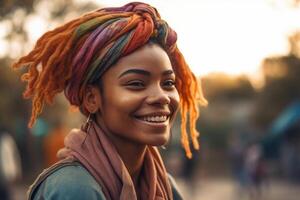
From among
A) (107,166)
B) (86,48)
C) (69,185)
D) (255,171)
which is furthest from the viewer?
(255,171)

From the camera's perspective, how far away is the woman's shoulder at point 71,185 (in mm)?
2807

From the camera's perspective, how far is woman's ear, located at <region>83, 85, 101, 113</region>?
3201 mm

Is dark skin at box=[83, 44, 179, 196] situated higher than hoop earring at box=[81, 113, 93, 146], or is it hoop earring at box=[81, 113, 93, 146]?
dark skin at box=[83, 44, 179, 196]

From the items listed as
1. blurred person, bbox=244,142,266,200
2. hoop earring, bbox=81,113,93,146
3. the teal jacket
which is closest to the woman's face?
hoop earring, bbox=81,113,93,146

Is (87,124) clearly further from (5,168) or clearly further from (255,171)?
(255,171)

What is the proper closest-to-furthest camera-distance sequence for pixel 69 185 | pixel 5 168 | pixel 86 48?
1. pixel 69 185
2. pixel 86 48
3. pixel 5 168

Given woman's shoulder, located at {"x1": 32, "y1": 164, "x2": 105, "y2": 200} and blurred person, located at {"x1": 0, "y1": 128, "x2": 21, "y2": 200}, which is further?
blurred person, located at {"x1": 0, "y1": 128, "x2": 21, "y2": 200}

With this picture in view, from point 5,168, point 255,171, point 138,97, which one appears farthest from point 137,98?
point 255,171

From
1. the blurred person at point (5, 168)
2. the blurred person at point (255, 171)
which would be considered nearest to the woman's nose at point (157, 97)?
the blurred person at point (5, 168)

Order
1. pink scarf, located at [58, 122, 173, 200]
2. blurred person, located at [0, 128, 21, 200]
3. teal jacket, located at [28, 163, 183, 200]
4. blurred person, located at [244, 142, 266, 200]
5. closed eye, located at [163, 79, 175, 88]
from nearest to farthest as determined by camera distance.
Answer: teal jacket, located at [28, 163, 183, 200] < pink scarf, located at [58, 122, 173, 200] < closed eye, located at [163, 79, 175, 88] < blurred person, located at [0, 128, 21, 200] < blurred person, located at [244, 142, 266, 200]

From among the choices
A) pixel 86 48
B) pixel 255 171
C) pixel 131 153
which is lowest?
pixel 255 171

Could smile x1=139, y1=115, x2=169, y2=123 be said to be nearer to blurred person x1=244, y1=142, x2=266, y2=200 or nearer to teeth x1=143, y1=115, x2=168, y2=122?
teeth x1=143, y1=115, x2=168, y2=122

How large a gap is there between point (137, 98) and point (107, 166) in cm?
33

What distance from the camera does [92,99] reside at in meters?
3.23
